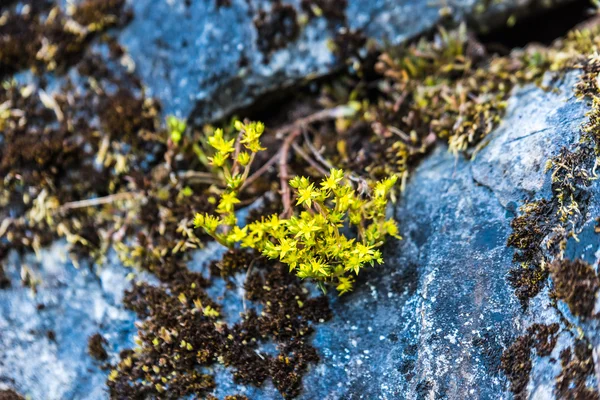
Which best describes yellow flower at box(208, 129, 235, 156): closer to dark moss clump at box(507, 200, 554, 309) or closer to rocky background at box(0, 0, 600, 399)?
rocky background at box(0, 0, 600, 399)

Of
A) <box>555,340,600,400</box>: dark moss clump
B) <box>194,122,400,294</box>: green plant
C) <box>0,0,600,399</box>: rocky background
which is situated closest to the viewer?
<box>555,340,600,400</box>: dark moss clump

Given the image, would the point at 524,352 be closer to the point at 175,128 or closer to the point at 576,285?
the point at 576,285

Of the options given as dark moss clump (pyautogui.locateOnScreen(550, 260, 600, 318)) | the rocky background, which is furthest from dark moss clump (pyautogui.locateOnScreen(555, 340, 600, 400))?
dark moss clump (pyautogui.locateOnScreen(550, 260, 600, 318))

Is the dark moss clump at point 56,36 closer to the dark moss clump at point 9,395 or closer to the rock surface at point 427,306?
the rock surface at point 427,306

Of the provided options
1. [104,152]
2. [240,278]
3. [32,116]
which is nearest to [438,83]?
[240,278]

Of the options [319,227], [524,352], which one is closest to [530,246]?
[524,352]

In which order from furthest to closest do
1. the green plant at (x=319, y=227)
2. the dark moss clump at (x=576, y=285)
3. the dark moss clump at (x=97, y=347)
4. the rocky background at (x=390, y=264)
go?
the dark moss clump at (x=97, y=347) < the green plant at (x=319, y=227) < the rocky background at (x=390, y=264) < the dark moss clump at (x=576, y=285)

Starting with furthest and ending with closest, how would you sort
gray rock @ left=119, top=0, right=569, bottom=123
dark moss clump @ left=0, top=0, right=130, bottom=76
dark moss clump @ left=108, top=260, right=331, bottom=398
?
1. dark moss clump @ left=0, top=0, right=130, bottom=76
2. gray rock @ left=119, top=0, right=569, bottom=123
3. dark moss clump @ left=108, top=260, right=331, bottom=398

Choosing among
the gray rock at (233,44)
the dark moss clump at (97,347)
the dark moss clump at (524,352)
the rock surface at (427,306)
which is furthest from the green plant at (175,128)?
the dark moss clump at (524,352)
